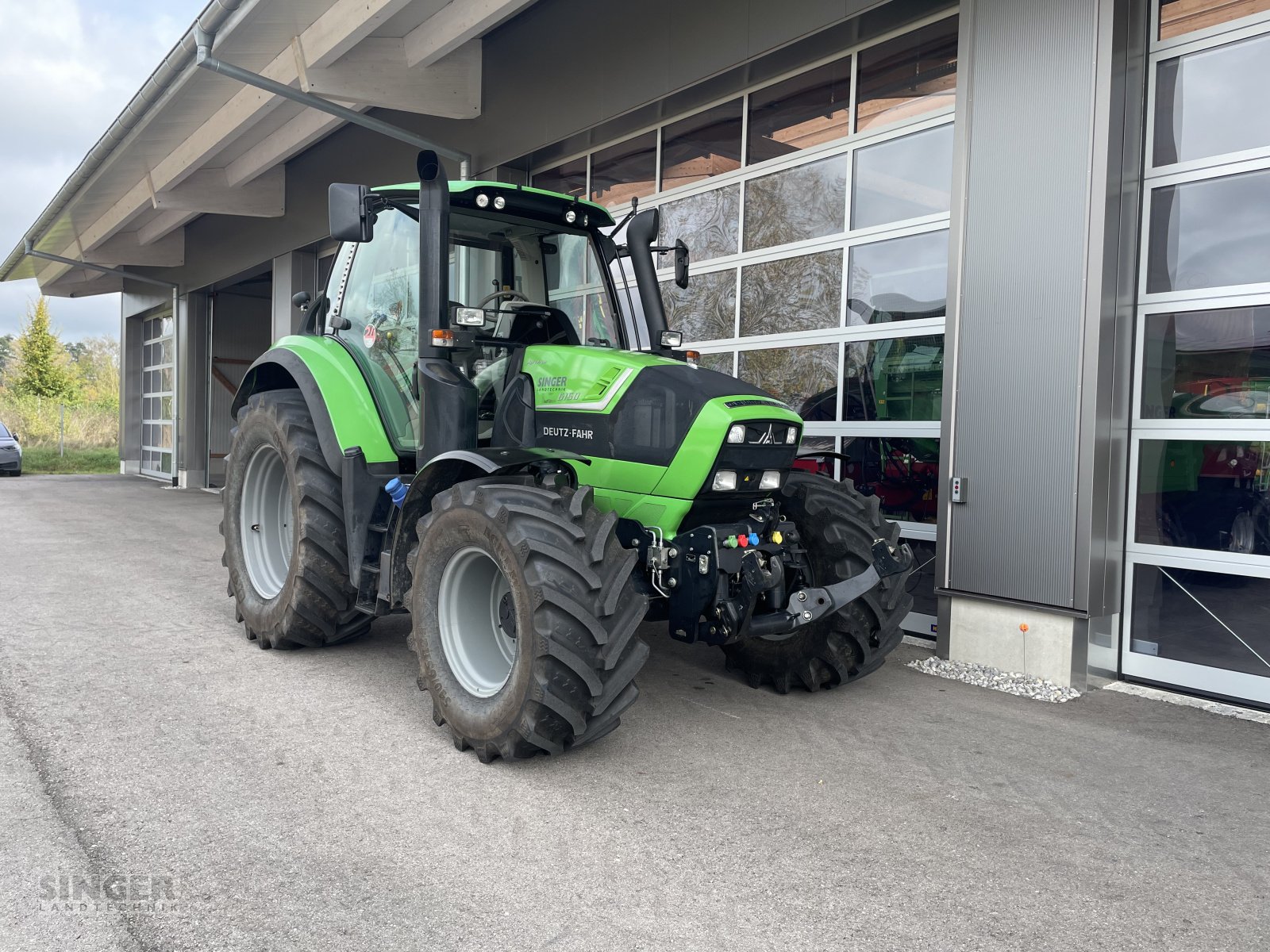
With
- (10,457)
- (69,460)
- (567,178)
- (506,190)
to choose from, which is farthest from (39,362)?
(506,190)

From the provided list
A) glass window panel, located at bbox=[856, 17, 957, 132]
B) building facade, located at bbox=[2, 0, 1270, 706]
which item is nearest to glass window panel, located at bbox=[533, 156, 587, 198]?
building facade, located at bbox=[2, 0, 1270, 706]

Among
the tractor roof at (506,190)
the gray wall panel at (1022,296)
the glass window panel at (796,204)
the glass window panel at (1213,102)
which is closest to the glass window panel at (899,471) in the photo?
the gray wall panel at (1022,296)

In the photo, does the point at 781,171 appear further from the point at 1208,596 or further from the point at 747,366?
the point at 1208,596

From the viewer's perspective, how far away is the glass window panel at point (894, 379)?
20.1 ft

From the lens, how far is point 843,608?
4422mm

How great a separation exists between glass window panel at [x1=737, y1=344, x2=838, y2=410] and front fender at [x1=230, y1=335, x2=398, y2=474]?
2907 mm

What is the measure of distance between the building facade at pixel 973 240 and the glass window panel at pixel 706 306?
0.08 feet

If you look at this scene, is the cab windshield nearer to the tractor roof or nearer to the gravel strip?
the tractor roof

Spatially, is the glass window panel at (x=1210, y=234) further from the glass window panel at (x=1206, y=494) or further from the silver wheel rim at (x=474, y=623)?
the silver wheel rim at (x=474, y=623)

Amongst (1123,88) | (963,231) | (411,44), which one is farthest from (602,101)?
(1123,88)

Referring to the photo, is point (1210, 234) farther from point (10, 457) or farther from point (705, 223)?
point (10, 457)

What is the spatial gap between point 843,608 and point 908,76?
3.83 m

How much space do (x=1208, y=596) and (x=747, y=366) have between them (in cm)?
352

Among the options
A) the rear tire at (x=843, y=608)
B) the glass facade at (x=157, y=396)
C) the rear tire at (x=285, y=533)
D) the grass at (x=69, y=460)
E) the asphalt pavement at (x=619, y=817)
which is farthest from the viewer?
the grass at (x=69, y=460)
